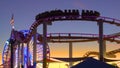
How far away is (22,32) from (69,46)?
12245 mm

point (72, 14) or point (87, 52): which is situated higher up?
point (72, 14)

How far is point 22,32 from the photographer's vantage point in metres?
60.1

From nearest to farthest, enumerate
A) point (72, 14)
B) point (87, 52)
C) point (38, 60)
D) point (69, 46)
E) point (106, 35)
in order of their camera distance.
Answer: point (72, 14), point (38, 60), point (106, 35), point (69, 46), point (87, 52)

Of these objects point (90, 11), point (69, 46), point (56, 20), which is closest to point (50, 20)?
point (56, 20)

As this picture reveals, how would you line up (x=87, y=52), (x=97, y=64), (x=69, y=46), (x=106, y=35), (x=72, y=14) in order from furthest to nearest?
1. (x=87, y=52)
2. (x=69, y=46)
3. (x=106, y=35)
4. (x=72, y=14)
5. (x=97, y=64)

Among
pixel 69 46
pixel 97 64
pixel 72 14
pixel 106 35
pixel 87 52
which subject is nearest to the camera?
pixel 97 64

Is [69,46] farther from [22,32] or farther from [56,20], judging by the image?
[56,20]

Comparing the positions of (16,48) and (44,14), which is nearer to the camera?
(44,14)

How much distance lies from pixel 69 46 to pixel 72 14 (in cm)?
1739

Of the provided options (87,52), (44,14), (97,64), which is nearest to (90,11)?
(44,14)

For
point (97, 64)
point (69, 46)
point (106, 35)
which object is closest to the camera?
point (97, 64)

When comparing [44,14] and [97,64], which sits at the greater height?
[44,14]

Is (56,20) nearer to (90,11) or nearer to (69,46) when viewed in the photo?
(90,11)

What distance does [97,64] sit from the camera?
78.1 ft
